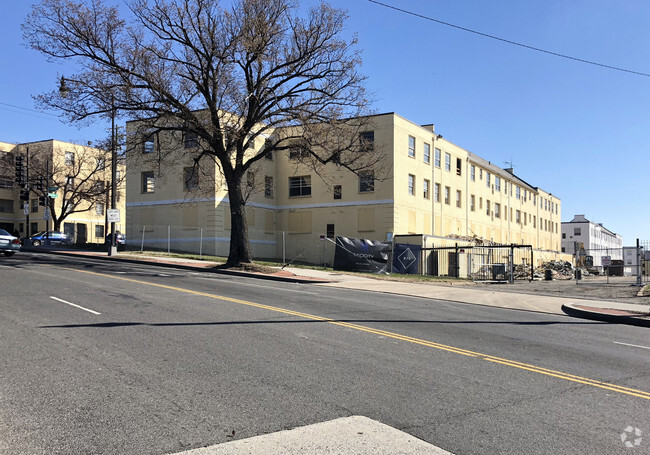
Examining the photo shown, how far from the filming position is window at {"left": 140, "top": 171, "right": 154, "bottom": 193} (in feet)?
138

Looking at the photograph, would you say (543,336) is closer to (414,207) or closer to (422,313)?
(422,313)

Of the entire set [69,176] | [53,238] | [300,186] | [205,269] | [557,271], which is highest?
[69,176]

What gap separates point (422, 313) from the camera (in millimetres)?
12570

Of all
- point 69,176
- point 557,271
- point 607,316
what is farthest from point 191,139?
point 69,176

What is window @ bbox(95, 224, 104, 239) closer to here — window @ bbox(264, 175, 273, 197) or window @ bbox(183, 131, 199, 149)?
window @ bbox(264, 175, 273, 197)

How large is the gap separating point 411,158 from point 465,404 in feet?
121

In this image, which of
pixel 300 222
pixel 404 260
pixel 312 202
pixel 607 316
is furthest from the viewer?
pixel 300 222

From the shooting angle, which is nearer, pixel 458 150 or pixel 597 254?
pixel 458 150

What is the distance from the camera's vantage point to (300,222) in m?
42.7

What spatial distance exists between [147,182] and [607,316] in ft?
121

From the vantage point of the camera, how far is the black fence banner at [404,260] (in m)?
30.9

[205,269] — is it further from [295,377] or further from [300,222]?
[300,222]

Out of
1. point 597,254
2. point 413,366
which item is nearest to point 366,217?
point 413,366

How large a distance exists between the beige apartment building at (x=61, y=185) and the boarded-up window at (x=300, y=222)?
17.7 meters
